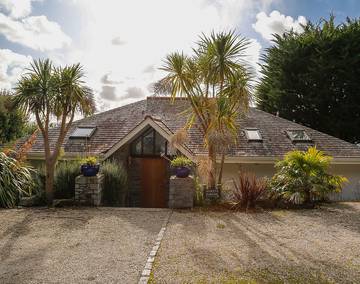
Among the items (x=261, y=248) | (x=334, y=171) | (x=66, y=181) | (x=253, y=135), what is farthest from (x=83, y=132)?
(x=334, y=171)

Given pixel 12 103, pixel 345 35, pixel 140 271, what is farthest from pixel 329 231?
pixel 345 35

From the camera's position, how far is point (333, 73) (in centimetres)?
1950

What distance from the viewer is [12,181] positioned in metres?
9.68

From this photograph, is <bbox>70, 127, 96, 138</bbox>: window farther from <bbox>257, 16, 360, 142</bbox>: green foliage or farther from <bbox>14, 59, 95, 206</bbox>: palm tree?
<bbox>257, 16, 360, 142</bbox>: green foliage

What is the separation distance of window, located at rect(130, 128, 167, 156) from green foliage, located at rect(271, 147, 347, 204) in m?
5.17

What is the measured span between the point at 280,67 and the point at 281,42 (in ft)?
5.98

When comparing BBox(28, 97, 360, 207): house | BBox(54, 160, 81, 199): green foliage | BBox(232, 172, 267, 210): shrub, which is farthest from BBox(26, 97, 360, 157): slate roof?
BBox(232, 172, 267, 210): shrub

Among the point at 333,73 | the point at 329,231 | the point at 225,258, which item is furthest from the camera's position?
the point at 333,73

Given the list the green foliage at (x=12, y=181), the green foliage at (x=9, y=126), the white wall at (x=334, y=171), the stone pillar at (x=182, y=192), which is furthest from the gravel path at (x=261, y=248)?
the green foliage at (x=9, y=126)

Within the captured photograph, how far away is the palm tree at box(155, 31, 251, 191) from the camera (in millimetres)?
9633

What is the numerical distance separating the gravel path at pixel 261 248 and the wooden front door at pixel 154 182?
4.55 metres

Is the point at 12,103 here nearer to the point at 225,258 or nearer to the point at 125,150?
the point at 125,150

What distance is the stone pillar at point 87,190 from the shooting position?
31.9 ft

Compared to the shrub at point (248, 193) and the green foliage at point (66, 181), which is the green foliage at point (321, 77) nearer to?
the shrub at point (248, 193)
